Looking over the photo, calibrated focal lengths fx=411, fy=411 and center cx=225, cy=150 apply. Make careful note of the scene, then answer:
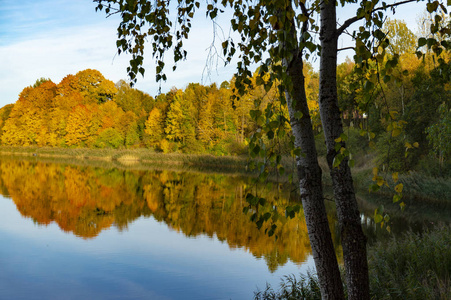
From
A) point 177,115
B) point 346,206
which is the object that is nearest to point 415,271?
point 346,206

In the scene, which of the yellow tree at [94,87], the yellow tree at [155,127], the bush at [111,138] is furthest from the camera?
the yellow tree at [94,87]

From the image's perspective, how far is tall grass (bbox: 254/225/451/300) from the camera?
496 cm

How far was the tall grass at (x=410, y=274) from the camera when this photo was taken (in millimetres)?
4965

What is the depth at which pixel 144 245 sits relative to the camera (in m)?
13.2

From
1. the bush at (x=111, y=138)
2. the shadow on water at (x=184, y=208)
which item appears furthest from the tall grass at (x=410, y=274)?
the bush at (x=111, y=138)

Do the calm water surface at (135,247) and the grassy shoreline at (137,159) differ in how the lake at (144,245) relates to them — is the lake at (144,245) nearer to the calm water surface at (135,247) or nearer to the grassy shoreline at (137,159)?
the calm water surface at (135,247)

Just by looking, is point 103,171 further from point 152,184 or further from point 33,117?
point 33,117

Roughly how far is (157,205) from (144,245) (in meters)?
6.75

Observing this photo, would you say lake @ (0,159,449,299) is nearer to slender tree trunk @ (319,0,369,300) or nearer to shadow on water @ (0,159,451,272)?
shadow on water @ (0,159,451,272)

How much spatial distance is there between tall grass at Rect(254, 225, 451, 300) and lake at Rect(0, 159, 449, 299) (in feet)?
4.44

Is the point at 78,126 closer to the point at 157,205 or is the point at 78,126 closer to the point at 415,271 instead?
the point at 157,205

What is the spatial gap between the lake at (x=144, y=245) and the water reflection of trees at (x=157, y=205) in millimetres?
47

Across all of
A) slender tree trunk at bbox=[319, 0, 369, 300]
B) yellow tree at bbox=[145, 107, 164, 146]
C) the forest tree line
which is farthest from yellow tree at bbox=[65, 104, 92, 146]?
slender tree trunk at bbox=[319, 0, 369, 300]

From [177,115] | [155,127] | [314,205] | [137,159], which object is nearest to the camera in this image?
[314,205]
